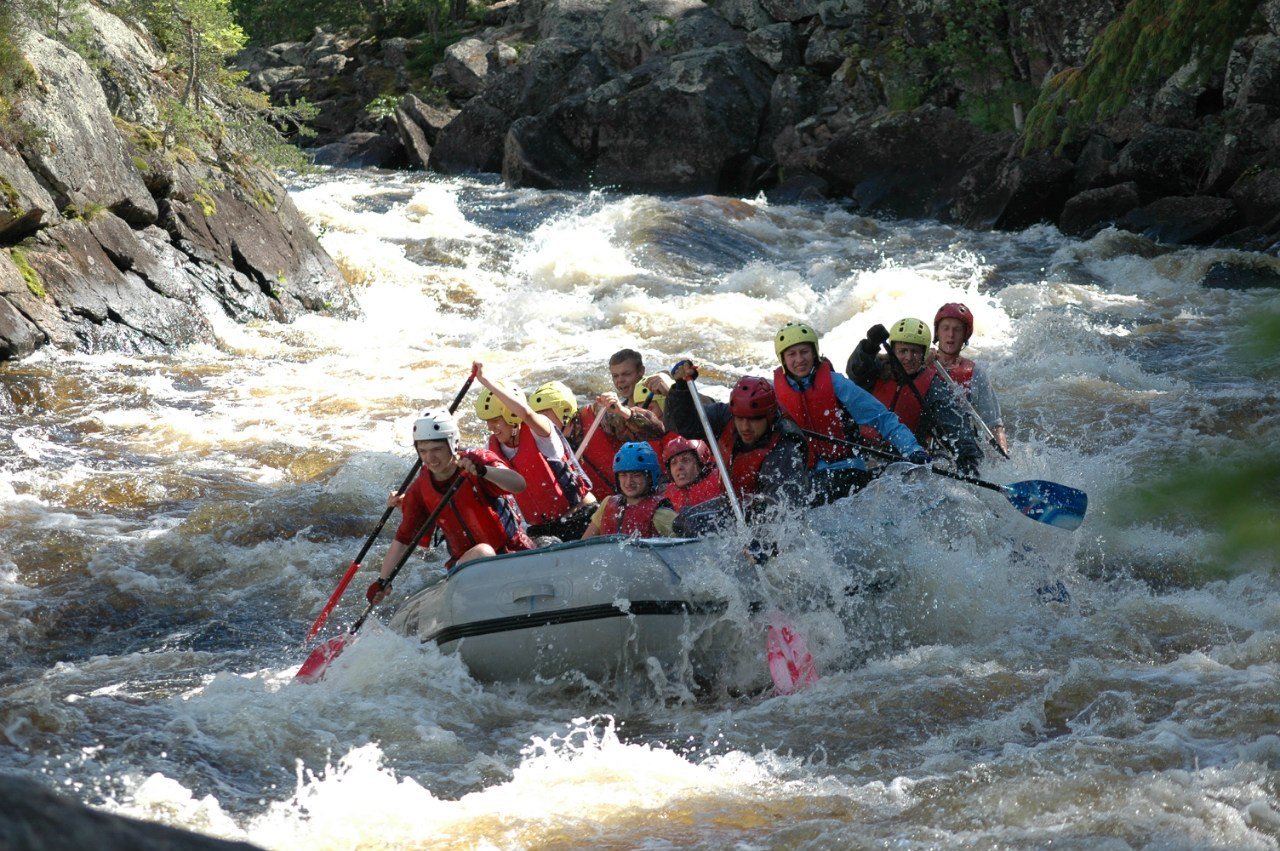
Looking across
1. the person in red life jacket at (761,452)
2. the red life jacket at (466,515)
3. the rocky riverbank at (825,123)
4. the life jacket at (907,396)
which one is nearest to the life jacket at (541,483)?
the red life jacket at (466,515)

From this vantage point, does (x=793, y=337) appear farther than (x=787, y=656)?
Yes

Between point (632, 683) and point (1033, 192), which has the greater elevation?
point (632, 683)

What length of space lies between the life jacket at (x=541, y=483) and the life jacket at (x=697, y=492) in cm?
89

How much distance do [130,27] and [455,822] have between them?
1193 cm

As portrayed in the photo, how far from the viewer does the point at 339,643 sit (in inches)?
242

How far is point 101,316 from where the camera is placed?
468 inches

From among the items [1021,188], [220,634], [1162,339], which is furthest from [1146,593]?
[1021,188]

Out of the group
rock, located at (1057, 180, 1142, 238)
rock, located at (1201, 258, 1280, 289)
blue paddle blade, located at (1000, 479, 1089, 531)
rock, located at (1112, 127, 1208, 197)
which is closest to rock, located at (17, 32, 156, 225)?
blue paddle blade, located at (1000, 479, 1089, 531)

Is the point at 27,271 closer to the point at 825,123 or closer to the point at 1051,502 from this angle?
the point at 1051,502

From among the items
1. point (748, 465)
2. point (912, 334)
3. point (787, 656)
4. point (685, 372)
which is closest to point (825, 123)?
point (912, 334)

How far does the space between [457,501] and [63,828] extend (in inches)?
197

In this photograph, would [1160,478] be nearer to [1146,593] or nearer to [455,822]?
[455,822]

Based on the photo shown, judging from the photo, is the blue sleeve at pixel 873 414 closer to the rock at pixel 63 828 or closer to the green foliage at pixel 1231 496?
the green foliage at pixel 1231 496

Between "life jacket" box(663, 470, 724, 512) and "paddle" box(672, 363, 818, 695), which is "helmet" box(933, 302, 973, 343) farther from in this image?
"paddle" box(672, 363, 818, 695)
